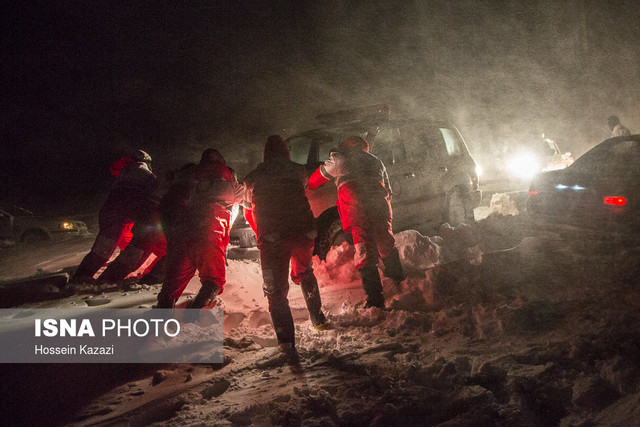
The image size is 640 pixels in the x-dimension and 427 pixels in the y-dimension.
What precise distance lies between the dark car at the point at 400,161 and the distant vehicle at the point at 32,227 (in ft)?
30.4

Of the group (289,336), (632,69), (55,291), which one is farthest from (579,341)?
(632,69)

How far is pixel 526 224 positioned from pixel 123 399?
6605mm

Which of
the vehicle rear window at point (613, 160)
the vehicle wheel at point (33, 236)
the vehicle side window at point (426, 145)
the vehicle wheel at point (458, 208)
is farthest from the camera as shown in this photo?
the vehicle wheel at point (33, 236)

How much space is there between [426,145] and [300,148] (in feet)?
6.58

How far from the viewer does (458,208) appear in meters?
6.14

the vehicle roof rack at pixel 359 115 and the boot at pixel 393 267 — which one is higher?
the vehicle roof rack at pixel 359 115

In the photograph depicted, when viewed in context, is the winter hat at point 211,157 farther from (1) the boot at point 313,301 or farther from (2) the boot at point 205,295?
(1) the boot at point 313,301

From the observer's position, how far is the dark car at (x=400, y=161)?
447 cm

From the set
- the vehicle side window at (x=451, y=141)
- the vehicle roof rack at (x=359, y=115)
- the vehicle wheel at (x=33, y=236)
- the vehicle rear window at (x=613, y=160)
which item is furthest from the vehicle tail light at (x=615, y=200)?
the vehicle wheel at (x=33, y=236)

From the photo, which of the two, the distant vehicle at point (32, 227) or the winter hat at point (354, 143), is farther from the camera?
the distant vehicle at point (32, 227)

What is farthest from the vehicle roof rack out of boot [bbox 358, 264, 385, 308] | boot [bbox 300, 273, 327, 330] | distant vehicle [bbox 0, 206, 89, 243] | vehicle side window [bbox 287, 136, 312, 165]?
distant vehicle [bbox 0, 206, 89, 243]

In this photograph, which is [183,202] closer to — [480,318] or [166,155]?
[480,318]

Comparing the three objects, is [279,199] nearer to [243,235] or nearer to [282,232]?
[282,232]

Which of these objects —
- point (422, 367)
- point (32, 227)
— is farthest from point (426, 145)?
point (32, 227)
